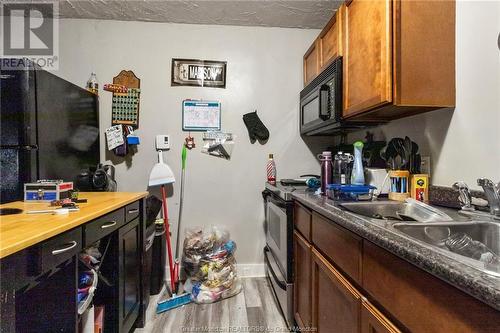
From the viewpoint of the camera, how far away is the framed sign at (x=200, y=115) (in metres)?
2.28

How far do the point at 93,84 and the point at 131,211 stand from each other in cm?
136

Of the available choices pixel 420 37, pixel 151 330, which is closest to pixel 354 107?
pixel 420 37

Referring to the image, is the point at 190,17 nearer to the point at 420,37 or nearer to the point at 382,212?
the point at 420,37

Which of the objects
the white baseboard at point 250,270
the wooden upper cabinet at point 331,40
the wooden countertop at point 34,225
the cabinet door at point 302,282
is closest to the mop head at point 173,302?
the white baseboard at point 250,270

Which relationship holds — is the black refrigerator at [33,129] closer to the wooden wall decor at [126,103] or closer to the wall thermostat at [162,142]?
the wooden wall decor at [126,103]

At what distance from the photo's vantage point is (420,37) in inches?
44.8

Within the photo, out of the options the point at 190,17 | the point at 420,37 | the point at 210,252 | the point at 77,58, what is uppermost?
the point at 190,17

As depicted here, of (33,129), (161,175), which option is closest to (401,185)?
(161,175)

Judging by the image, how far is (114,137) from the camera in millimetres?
2195

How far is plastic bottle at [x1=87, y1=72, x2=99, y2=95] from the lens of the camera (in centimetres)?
216

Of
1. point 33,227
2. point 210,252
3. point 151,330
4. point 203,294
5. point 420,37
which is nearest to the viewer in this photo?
point 33,227

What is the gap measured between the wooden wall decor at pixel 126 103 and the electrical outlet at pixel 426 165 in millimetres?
2167

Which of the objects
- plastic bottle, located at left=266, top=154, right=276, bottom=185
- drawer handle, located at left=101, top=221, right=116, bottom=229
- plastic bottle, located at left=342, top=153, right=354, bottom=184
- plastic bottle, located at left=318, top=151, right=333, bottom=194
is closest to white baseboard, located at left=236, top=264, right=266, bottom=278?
plastic bottle, located at left=266, top=154, right=276, bottom=185

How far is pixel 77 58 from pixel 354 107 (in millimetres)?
2329
